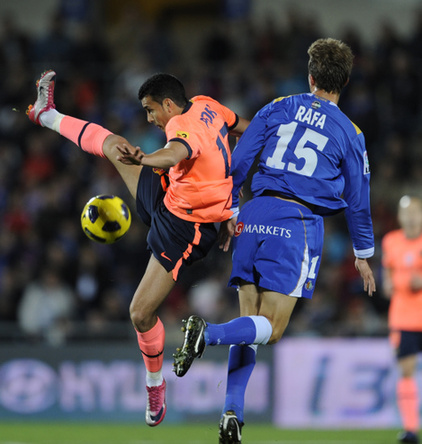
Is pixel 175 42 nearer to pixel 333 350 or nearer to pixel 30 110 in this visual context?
pixel 333 350

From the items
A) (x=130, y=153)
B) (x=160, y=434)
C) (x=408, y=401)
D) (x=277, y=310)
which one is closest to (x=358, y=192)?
(x=277, y=310)

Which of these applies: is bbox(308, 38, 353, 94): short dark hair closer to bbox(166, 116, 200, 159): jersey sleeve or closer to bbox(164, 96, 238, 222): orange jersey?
bbox(164, 96, 238, 222): orange jersey

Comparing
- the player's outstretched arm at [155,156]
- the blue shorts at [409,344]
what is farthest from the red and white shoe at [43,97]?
the blue shorts at [409,344]

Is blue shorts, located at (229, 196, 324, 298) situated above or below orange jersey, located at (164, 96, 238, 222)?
below

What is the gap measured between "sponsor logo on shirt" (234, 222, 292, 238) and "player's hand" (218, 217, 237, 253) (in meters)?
0.28

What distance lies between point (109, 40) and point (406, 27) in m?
4.95

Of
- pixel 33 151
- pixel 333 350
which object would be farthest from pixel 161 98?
pixel 33 151

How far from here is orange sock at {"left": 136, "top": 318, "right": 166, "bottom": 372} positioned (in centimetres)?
586

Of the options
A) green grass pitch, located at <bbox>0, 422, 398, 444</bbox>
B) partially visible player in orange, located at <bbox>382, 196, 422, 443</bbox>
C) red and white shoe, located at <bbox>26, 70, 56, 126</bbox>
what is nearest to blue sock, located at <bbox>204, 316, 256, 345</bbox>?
red and white shoe, located at <bbox>26, 70, 56, 126</bbox>

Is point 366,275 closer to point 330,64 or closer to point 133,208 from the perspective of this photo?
point 330,64

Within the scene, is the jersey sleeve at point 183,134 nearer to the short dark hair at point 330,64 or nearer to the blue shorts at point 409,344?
the short dark hair at point 330,64

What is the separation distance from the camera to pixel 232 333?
500 centimetres

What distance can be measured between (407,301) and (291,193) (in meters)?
3.65

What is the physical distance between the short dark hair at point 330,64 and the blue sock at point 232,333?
5.04ft
